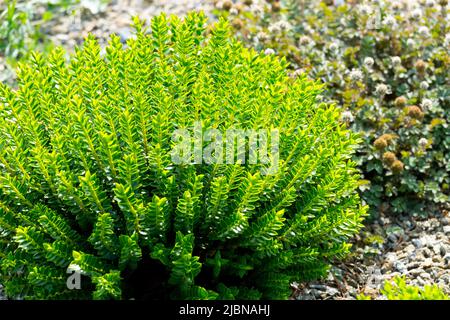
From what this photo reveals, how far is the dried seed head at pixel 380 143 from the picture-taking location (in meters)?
3.87

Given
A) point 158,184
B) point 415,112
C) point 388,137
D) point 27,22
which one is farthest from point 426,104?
point 27,22

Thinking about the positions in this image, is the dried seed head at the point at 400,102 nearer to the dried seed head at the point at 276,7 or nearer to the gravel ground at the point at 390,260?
the gravel ground at the point at 390,260

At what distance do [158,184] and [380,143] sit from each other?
1674 mm

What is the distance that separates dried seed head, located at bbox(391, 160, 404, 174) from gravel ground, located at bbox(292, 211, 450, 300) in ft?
0.88

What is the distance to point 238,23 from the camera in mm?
4629

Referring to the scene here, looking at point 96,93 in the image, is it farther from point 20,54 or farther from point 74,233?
point 20,54

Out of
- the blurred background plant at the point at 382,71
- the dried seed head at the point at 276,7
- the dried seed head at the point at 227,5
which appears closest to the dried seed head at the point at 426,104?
the blurred background plant at the point at 382,71

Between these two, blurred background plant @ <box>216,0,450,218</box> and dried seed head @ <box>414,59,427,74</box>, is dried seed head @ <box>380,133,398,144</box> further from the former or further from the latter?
dried seed head @ <box>414,59,427,74</box>

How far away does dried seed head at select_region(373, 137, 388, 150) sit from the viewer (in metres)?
3.87

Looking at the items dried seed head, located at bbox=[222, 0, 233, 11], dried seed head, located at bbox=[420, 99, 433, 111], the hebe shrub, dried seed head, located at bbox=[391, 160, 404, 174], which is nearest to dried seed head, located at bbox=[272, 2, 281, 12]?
dried seed head, located at bbox=[222, 0, 233, 11]

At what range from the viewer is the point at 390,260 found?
3.57 m

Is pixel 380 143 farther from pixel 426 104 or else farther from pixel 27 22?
pixel 27 22

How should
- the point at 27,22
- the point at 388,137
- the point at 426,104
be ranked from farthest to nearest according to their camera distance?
the point at 27,22, the point at 426,104, the point at 388,137
